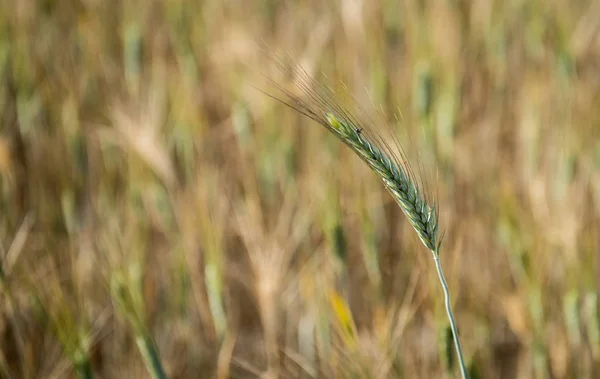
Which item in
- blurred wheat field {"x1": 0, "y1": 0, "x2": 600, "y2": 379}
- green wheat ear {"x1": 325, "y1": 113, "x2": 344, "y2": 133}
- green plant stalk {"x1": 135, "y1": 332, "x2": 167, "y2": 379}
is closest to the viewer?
green wheat ear {"x1": 325, "y1": 113, "x2": 344, "y2": 133}

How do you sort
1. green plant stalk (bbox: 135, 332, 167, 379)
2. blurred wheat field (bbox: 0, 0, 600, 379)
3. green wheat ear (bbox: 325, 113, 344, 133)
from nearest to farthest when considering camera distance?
1. green wheat ear (bbox: 325, 113, 344, 133)
2. green plant stalk (bbox: 135, 332, 167, 379)
3. blurred wheat field (bbox: 0, 0, 600, 379)

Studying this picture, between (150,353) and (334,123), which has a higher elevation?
(334,123)

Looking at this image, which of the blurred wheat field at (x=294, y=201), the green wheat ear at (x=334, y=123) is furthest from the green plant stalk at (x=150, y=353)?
the green wheat ear at (x=334, y=123)

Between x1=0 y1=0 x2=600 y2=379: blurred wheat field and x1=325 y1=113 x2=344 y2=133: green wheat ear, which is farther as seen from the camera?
x1=0 y1=0 x2=600 y2=379: blurred wheat field

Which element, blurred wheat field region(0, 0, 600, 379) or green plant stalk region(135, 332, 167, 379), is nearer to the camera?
green plant stalk region(135, 332, 167, 379)

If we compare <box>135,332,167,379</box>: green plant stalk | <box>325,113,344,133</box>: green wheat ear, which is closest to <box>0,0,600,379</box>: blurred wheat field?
<box>135,332,167,379</box>: green plant stalk

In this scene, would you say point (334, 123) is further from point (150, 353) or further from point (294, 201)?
point (294, 201)

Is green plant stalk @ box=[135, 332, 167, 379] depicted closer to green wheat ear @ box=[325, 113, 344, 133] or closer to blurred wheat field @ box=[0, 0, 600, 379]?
blurred wheat field @ box=[0, 0, 600, 379]

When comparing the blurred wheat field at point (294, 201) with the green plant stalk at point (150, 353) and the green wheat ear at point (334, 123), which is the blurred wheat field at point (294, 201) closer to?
the green plant stalk at point (150, 353)

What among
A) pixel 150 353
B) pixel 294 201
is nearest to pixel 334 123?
pixel 150 353

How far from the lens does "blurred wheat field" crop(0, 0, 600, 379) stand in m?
0.85

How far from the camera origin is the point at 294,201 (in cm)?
115

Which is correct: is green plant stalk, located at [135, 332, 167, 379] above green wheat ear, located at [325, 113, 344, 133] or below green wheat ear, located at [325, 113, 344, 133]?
below

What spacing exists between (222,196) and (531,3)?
1001 millimetres
